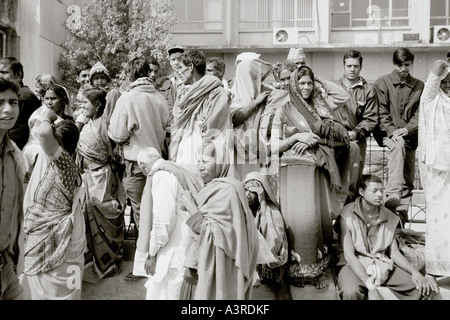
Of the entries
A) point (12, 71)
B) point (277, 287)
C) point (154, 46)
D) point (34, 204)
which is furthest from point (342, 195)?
point (154, 46)

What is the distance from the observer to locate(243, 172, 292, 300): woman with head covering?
4.81 metres

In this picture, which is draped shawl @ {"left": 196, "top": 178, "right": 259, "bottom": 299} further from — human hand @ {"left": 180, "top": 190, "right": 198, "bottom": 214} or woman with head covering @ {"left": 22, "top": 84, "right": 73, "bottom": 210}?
woman with head covering @ {"left": 22, "top": 84, "right": 73, "bottom": 210}

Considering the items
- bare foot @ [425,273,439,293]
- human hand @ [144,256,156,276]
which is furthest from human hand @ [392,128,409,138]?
human hand @ [144,256,156,276]

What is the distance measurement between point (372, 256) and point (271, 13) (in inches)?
561

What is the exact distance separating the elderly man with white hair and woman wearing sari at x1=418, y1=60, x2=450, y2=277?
7.30 feet

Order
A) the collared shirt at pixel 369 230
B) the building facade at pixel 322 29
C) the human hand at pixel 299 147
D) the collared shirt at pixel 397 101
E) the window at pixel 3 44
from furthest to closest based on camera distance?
1. the building facade at pixel 322 29
2. the window at pixel 3 44
3. the collared shirt at pixel 397 101
4. the human hand at pixel 299 147
5. the collared shirt at pixel 369 230

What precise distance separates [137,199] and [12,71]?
1769 mm

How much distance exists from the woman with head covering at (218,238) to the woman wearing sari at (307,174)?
1.03 meters

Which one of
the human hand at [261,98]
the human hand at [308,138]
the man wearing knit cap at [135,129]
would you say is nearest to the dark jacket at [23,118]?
the man wearing knit cap at [135,129]

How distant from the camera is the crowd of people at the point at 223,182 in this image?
3.96m

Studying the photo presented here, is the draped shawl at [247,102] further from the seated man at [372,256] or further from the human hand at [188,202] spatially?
the human hand at [188,202]

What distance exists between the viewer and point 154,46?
14148mm

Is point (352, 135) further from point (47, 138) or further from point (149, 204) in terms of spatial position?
point (47, 138)
